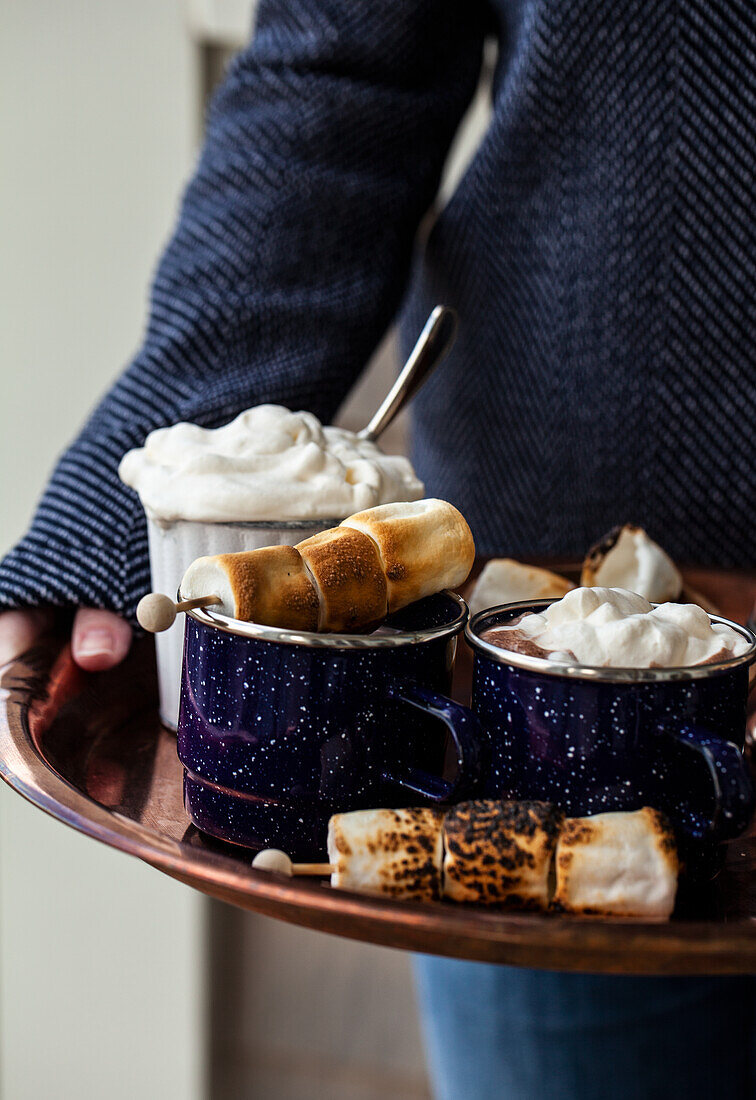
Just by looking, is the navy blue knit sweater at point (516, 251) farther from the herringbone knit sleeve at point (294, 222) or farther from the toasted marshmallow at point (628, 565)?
the toasted marshmallow at point (628, 565)

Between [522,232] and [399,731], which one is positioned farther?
[522,232]

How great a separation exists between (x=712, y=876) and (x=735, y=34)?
536 mm

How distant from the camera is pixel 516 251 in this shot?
2.56 ft

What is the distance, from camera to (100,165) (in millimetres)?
1277

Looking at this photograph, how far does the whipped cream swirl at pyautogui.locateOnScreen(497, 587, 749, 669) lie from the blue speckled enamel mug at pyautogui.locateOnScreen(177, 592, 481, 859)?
1.5 inches

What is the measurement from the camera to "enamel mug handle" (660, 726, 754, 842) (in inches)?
13.1

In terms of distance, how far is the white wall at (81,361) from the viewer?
1.24 metres

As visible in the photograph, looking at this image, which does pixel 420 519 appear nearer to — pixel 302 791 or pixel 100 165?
pixel 302 791

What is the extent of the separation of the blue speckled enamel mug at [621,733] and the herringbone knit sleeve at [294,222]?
0.30 m

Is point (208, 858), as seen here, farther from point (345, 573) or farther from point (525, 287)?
point (525, 287)

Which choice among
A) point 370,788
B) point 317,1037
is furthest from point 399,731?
point 317,1037

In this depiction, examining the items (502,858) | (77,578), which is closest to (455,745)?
(502,858)

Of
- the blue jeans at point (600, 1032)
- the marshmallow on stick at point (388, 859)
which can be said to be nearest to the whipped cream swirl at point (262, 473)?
the marshmallow on stick at point (388, 859)

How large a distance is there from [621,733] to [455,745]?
0.06 metres
